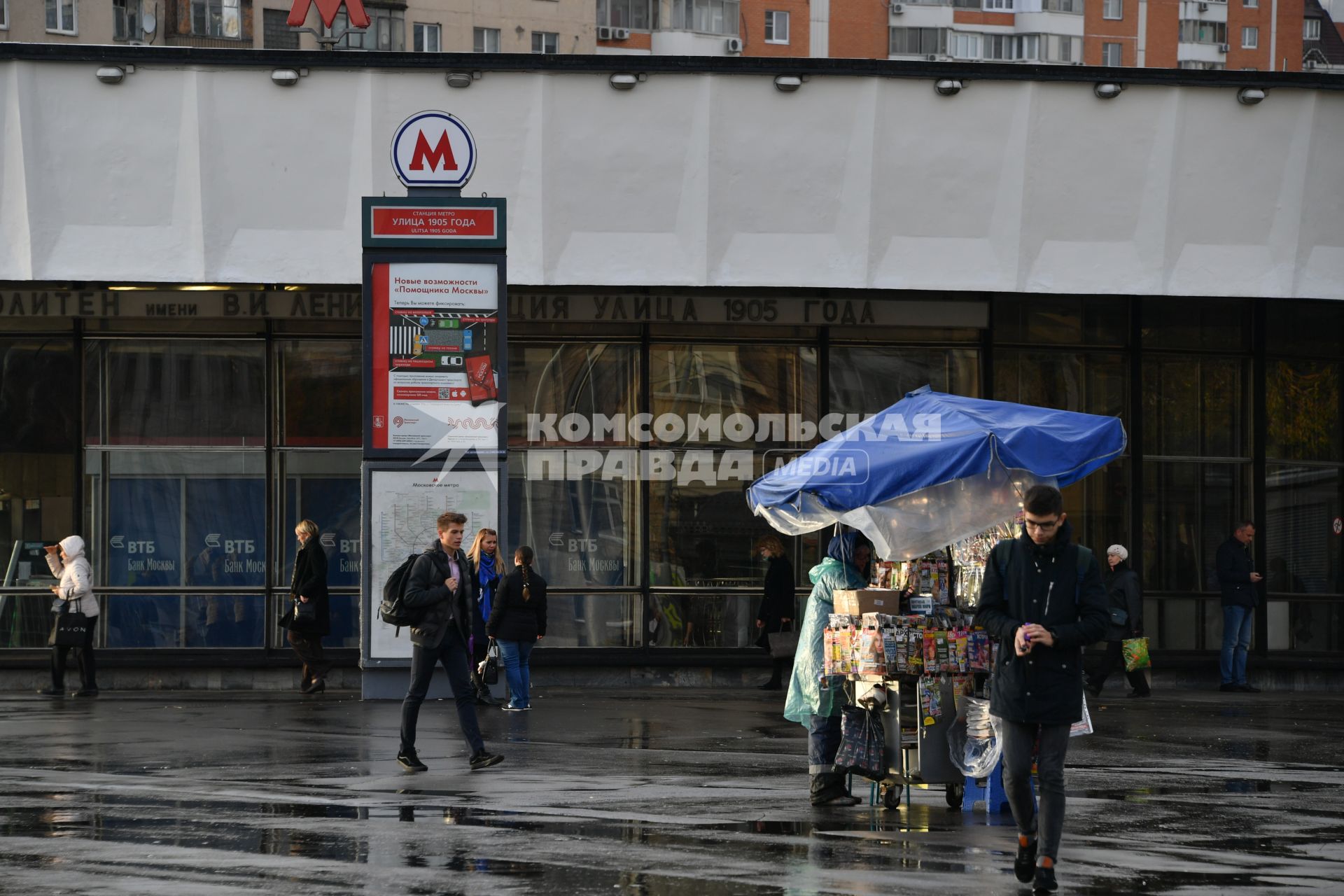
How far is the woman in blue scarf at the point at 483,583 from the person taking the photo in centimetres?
1795

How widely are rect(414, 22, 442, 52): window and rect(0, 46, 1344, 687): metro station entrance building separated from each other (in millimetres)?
42984

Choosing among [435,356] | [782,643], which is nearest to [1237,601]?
[782,643]

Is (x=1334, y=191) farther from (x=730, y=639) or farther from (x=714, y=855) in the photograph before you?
(x=714, y=855)

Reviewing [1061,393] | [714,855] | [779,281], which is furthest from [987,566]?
[1061,393]

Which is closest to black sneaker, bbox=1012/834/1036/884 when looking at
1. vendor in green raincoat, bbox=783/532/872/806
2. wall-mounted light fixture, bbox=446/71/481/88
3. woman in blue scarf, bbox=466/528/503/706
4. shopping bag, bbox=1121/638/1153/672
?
vendor in green raincoat, bbox=783/532/872/806

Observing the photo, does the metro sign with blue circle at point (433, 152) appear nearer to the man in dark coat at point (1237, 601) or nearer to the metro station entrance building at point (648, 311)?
the metro station entrance building at point (648, 311)

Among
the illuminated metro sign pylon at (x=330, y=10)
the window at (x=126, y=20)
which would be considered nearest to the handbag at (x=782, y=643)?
the illuminated metro sign pylon at (x=330, y=10)

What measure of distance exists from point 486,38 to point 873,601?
5625 centimetres

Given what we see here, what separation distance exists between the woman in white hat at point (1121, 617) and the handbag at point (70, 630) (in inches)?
420

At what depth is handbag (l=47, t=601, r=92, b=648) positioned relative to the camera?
64.1 feet

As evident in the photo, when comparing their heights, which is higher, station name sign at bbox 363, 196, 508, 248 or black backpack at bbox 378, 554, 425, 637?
station name sign at bbox 363, 196, 508, 248

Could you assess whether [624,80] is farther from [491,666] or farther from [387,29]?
[387,29]

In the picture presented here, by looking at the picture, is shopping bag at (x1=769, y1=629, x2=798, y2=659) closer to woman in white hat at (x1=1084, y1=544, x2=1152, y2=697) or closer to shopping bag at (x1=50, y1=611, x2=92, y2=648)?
woman in white hat at (x1=1084, y1=544, x2=1152, y2=697)

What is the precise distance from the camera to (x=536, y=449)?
2178cm
